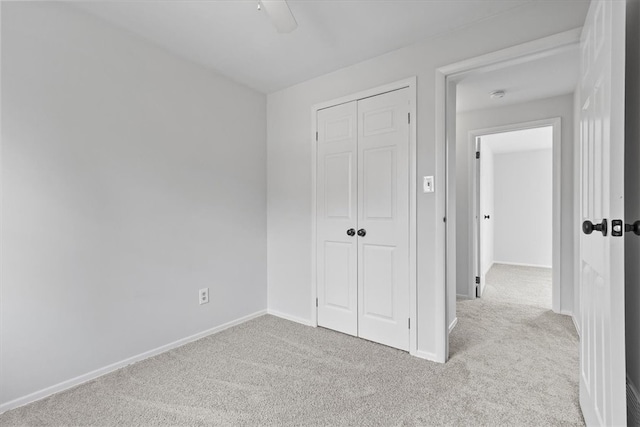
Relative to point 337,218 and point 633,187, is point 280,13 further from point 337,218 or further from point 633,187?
point 633,187

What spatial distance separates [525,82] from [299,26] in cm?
219

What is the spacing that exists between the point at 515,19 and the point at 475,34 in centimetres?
23

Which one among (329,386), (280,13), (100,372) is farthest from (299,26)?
(100,372)

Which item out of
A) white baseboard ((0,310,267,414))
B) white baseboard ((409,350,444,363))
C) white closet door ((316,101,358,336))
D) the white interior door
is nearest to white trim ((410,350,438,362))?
white baseboard ((409,350,444,363))

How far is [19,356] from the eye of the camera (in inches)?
65.2

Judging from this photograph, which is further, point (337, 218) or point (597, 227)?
point (337, 218)

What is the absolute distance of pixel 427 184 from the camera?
2182mm

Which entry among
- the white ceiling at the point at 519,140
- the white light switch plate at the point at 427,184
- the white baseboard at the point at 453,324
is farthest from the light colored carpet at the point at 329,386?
the white ceiling at the point at 519,140

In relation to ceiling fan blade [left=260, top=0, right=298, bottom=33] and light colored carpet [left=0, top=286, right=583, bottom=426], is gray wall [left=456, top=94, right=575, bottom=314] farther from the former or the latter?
ceiling fan blade [left=260, top=0, right=298, bottom=33]

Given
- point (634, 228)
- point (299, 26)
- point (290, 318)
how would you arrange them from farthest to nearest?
point (290, 318) → point (299, 26) → point (634, 228)

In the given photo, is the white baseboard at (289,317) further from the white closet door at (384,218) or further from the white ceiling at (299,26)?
the white ceiling at (299,26)

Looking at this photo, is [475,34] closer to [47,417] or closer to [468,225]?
[468,225]

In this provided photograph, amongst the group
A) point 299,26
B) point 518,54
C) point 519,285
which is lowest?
point 519,285

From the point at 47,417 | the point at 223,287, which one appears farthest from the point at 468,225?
the point at 47,417
